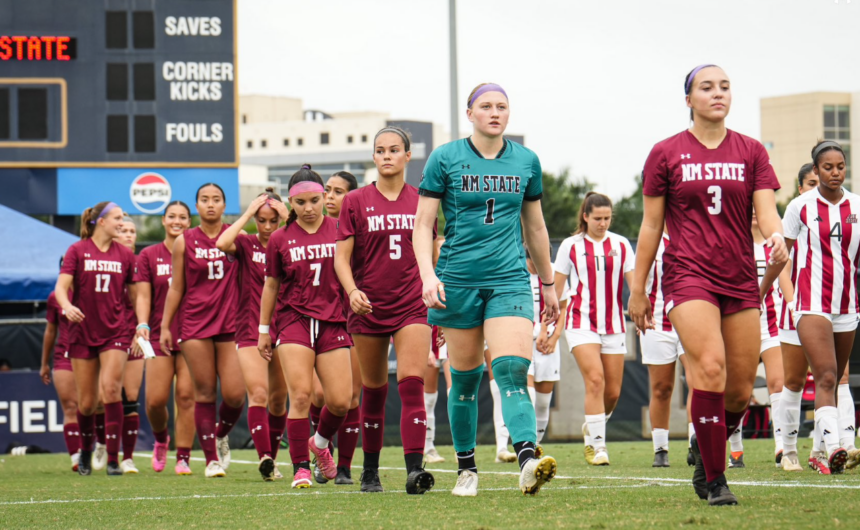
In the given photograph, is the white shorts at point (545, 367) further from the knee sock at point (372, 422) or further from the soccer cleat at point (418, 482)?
the soccer cleat at point (418, 482)

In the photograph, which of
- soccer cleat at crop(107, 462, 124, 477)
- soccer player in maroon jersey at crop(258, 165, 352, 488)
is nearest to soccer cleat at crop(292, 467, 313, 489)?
soccer player in maroon jersey at crop(258, 165, 352, 488)

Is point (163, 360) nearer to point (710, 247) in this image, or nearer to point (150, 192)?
point (710, 247)

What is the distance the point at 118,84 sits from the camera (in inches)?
942

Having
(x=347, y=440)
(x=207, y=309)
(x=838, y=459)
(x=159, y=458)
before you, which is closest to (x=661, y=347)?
(x=838, y=459)

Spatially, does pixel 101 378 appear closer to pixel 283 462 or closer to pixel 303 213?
pixel 283 462

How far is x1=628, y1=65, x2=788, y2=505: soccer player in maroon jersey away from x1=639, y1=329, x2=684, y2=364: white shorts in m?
4.04

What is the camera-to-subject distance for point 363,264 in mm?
7695

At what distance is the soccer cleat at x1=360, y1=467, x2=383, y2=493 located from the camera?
7.63 metres

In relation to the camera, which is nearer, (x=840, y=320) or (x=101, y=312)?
(x=840, y=320)

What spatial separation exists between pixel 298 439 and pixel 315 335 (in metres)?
0.78

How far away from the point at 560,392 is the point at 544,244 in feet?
38.7

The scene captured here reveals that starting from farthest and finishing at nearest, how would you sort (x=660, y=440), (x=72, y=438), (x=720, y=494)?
1. (x=72, y=438)
2. (x=660, y=440)
3. (x=720, y=494)

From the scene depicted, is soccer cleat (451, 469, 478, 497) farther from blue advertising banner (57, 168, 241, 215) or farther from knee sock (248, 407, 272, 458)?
blue advertising banner (57, 168, 241, 215)

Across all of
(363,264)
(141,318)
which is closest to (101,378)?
(141,318)
